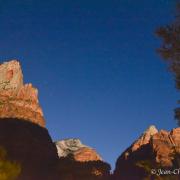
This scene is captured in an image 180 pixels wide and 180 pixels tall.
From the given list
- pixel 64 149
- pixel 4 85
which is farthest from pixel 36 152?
pixel 64 149

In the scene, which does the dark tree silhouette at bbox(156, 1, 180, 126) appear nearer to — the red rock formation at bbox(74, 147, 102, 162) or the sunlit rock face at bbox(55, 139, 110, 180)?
the sunlit rock face at bbox(55, 139, 110, 180)

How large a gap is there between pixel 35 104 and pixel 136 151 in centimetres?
3250

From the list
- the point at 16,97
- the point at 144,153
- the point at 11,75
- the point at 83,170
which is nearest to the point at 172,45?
the point at 83,170

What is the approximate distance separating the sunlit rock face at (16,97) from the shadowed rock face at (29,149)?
240 inches

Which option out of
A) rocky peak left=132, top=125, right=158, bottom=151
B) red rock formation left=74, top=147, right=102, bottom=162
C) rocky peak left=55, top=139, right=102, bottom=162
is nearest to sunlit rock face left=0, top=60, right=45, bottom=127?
red rock formation left=74, top=147, right=102, bottom=162

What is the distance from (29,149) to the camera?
83.4m

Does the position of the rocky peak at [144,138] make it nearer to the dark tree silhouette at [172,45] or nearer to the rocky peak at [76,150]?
the rocky peak at [76,150]

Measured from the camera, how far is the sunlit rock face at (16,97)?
96688 millimetres

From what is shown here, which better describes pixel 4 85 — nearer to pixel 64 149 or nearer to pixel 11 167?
pixel 64 149

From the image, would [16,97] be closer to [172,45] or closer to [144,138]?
[144,138]

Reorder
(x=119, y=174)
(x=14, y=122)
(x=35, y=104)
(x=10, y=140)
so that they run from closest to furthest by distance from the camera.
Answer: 1. (x=10, y=140)
2. (x=14, y=122)
3. (x=119, y=174)
4. (x=35, y=104)

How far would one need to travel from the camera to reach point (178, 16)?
25.3 metres

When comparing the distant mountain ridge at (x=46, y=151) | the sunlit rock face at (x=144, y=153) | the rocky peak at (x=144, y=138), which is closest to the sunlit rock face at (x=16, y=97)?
the distant mountain ridge at (x=46, y=151)

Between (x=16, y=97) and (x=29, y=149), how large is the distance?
27.4m
